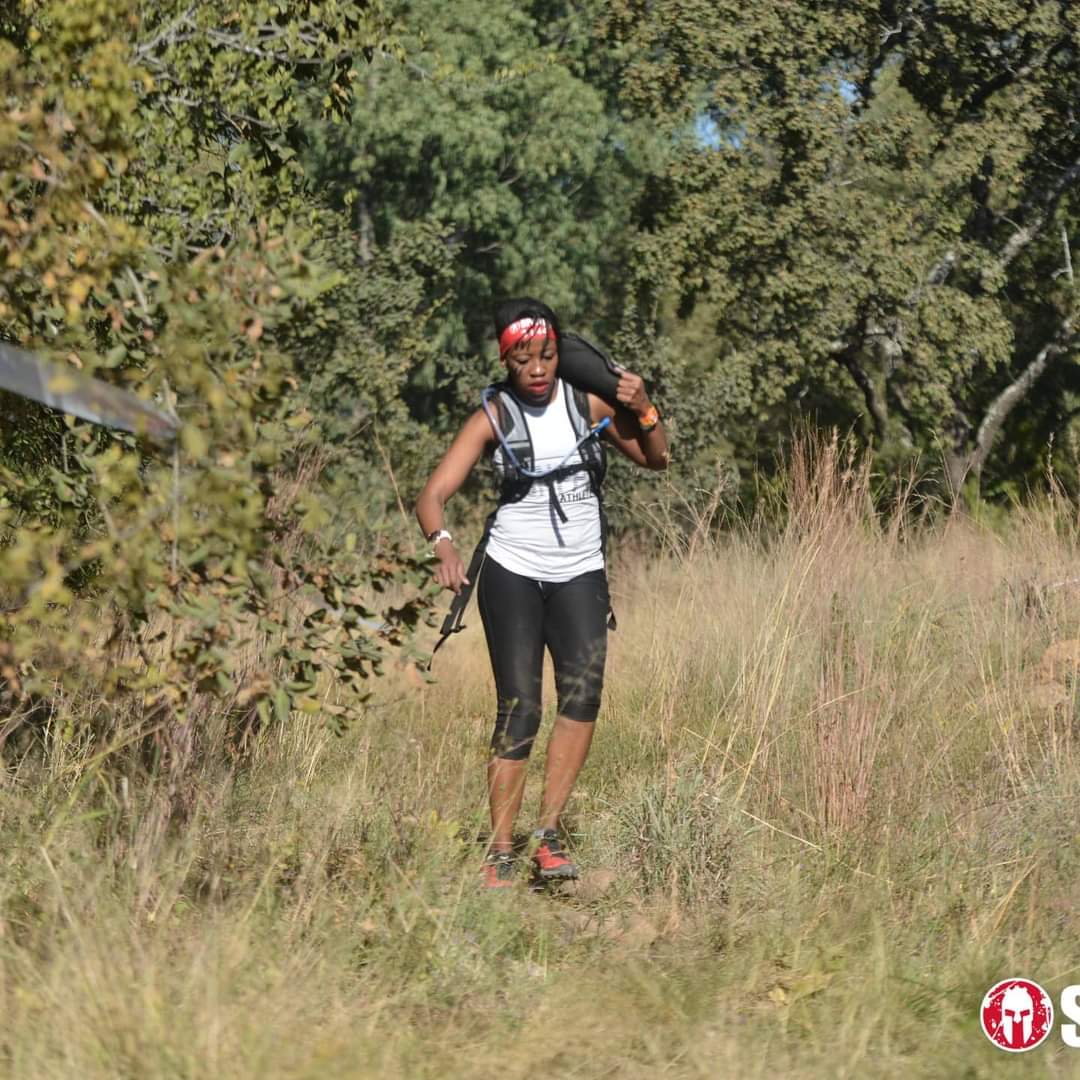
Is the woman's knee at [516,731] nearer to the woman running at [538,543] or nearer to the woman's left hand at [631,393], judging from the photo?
the woman running at [538,543]

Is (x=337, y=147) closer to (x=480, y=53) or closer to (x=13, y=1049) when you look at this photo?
(x=480, y=53)

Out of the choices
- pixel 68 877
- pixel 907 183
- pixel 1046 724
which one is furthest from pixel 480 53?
pixel 68 877

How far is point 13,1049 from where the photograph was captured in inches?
122

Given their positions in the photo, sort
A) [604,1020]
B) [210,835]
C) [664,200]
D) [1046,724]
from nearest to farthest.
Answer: [604,1020] < [210,835] < [1046,724] < [664,200]

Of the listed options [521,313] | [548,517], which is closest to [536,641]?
[548,517]

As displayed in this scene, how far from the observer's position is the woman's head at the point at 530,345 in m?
4.73

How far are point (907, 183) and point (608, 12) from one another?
152 inches

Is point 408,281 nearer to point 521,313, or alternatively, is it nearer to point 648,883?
point 521,313

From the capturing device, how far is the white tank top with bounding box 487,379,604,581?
4793 mm

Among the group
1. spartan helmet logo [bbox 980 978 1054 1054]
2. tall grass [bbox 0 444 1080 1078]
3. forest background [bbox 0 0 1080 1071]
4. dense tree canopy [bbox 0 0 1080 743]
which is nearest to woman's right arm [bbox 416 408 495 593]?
forest background [bbox 0 0 1080 1071]

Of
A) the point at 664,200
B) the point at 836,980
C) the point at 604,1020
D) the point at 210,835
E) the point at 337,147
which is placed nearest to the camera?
the point at 604,1020

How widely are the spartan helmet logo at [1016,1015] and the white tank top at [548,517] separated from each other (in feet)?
5.85

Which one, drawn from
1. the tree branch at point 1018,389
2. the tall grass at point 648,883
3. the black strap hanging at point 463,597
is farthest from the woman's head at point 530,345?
the tree branch at point 1018,389

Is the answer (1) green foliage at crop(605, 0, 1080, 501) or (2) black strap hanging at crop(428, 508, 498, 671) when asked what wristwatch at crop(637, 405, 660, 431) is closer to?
(2) black strap hanging at crop(428, 508, 498, 671)
